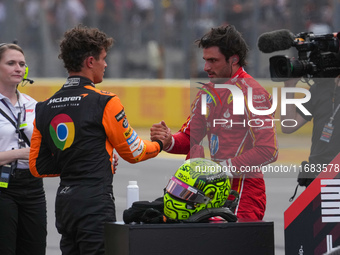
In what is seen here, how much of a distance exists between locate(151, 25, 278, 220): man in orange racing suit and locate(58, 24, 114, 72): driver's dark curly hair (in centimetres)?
63

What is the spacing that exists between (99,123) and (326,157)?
176cm

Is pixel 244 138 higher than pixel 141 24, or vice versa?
pixel 141 24

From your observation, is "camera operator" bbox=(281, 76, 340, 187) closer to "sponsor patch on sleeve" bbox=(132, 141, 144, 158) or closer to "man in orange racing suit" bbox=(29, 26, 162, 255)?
"sponsor patch on sleeve" bbox=(132, 141, 144, 158)

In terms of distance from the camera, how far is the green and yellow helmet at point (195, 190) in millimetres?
4141

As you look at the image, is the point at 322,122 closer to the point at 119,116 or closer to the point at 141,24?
the point at 119,116

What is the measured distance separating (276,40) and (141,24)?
13.8m

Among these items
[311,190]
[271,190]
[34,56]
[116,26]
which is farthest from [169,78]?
[311,190]

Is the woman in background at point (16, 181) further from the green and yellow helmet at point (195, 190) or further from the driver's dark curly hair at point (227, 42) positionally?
the green and yellow helmet at point (195, 190)

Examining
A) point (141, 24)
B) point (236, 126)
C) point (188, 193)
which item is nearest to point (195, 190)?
point (188, 193)

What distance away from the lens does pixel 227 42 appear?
5141 millimetres

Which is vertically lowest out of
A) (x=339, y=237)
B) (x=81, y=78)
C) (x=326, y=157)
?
(x=339, y=237)

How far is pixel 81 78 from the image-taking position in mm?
4750

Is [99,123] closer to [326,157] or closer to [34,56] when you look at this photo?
[326,157]

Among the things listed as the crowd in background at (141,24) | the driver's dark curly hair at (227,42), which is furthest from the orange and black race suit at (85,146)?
the crowd in background at (141,24)
